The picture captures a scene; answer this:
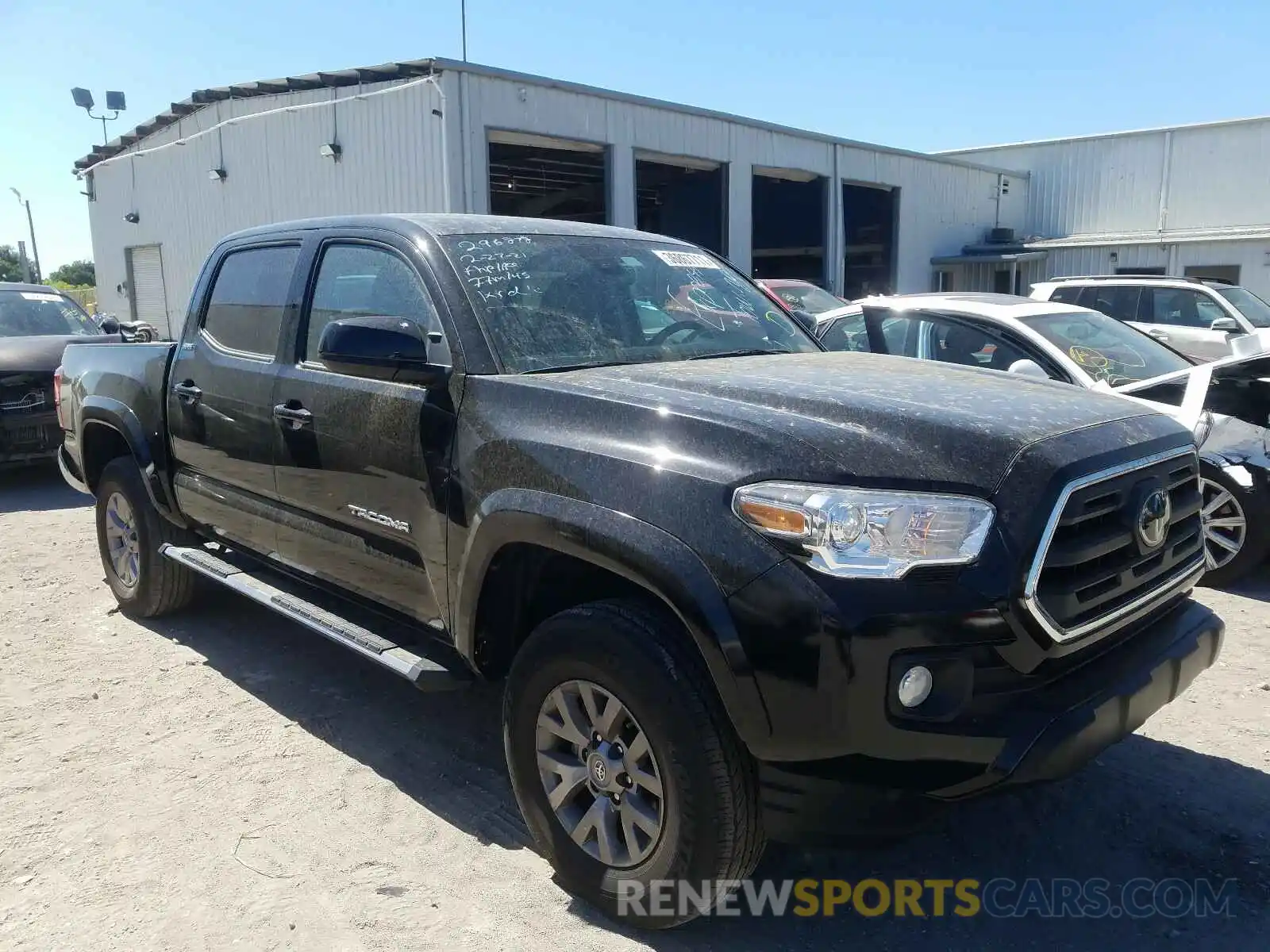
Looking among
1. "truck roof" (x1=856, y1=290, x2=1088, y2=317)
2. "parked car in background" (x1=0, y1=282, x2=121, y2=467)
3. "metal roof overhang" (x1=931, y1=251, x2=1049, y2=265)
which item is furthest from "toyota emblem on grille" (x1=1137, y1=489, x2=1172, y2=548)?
"metal roof overhang" (x1=931, y1=251, x2=1049, y2=265)

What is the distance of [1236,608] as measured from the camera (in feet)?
17.4

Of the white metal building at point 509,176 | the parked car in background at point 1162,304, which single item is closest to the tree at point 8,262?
the white metal building at point 509,176

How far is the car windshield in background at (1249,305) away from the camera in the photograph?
40.7 feet

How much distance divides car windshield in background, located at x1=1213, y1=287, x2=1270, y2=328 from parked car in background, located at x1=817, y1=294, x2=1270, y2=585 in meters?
6.98


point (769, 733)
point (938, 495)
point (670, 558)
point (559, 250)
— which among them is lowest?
point (769, 733)

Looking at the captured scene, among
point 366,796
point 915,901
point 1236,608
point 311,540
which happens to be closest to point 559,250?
point 311,540

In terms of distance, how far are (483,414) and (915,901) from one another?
1.93m

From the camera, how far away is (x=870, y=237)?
2427 cm

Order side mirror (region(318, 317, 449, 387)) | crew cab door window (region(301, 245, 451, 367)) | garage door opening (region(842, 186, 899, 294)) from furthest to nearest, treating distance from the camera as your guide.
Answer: garage door opening (region(842, 186, 899, 294)) → crew cab door window (region(301, 245, 451, 367)) → side mirror (region(318, 317, 449, 387))

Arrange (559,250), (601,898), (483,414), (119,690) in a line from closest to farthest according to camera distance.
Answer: (601,898)
(483,414)
(559,250)
(119,690)

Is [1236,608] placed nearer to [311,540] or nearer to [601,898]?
[601,898]

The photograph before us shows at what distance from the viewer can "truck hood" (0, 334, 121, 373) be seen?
8836 millimetres

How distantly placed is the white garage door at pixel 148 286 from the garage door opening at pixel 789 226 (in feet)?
42.1

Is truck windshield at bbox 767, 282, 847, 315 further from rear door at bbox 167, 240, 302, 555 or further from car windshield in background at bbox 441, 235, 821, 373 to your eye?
rear door at bbox 167, 240, 302, 555
